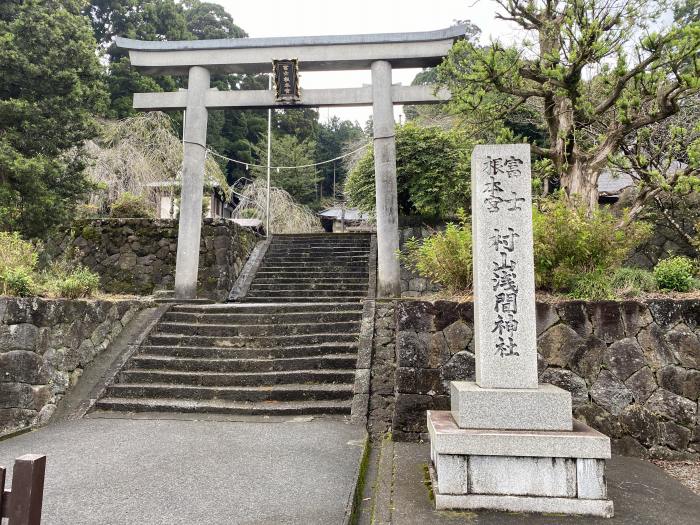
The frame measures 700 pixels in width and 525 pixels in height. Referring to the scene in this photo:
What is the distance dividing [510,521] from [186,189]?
305 inches

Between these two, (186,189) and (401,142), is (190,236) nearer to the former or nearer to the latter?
(186,189)

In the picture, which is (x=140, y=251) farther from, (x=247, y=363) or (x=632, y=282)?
(x=632, y=282)

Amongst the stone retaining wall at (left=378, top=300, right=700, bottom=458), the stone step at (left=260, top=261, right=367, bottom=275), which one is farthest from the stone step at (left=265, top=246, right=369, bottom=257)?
the stone retaining wall at (left=378, top=300, right=700, bottom=458)

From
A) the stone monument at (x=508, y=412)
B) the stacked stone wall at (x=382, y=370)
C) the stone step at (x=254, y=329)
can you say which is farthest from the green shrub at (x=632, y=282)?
the stone step at (x=254, y=329)

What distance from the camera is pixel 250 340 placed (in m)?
6.45

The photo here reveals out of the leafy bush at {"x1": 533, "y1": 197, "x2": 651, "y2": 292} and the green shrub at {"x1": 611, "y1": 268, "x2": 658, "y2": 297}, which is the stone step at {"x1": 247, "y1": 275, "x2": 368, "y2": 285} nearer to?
the leafy bush at {"x1": 533, "y1": 197, "x2": 651, "y2": 292}

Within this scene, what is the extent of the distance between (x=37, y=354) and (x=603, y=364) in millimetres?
5904

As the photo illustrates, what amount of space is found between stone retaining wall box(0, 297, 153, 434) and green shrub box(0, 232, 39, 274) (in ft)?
2.12

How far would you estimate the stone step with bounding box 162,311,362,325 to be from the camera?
6.87m

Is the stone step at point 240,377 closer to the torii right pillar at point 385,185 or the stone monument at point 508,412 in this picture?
the stone monument at point 508,412

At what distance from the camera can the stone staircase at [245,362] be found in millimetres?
5258

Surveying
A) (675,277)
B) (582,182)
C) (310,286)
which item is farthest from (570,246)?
(310,286)

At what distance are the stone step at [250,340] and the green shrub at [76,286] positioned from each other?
1.08 metres

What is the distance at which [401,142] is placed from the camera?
10742 mm
